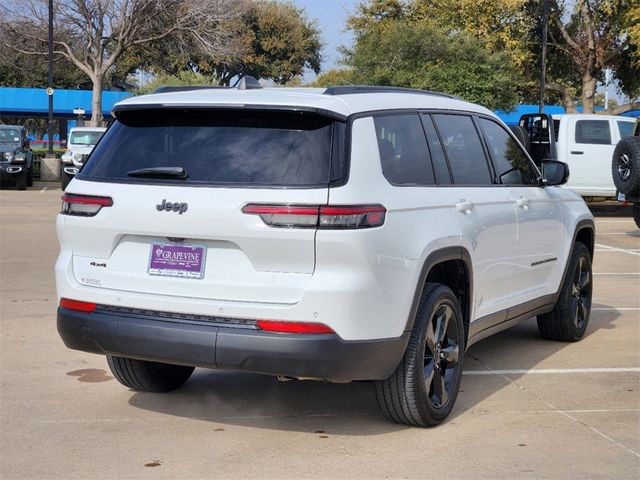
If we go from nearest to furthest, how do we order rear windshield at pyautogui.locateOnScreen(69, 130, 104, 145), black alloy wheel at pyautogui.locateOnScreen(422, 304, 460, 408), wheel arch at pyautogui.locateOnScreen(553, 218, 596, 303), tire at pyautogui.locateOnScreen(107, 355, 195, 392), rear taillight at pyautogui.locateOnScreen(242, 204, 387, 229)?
rear taillight at pyautogui.locateOnScreen(242, 204, 387, 229) < black alloy wheel at pyautogui.locateOnScreen(422, 304, 460, 408) < tire at pyautogui.locateOnScreen(107, 355, 195, 392) < wheel arch at pyautogui.locateOnScreen(553, 218, 596, 303) < rear windshield at pyautogui.locateOnScreen(69, 130, 104, 145)

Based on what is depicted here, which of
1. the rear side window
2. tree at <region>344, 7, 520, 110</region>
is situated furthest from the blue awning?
the rear side window

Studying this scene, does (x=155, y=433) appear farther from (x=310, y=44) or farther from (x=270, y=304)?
(x=310, y=44)

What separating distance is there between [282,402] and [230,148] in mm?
1759

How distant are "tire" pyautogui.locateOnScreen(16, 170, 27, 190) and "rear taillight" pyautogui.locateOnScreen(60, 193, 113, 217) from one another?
77.4 feet

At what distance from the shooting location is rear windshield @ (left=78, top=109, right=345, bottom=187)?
488 centimetres

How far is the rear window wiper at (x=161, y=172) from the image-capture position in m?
5.05

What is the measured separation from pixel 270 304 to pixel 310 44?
213 ft

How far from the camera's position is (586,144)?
2159 cm

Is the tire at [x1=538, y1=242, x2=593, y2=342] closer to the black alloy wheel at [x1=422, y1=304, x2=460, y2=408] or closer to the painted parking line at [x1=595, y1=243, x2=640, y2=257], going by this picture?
the black alloy wheel at [x1=422, y1=304, x2=460, y2=408]

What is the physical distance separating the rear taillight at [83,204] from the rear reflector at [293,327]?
1.05m

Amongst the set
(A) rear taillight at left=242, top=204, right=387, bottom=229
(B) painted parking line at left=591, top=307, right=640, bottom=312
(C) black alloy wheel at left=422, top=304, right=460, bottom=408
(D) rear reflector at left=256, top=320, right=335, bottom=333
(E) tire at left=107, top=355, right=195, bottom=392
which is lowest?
(B) painted parking line at left=591, top=307, right=640, bottom=312

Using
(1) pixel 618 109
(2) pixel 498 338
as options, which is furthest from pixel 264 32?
(2) pixel 498 338

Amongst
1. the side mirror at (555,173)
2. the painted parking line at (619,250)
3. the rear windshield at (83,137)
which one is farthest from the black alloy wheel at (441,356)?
the rear windshield at (83,137)

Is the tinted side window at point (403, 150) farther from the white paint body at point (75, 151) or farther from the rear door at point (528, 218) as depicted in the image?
the white paint body at point (75, 151)
